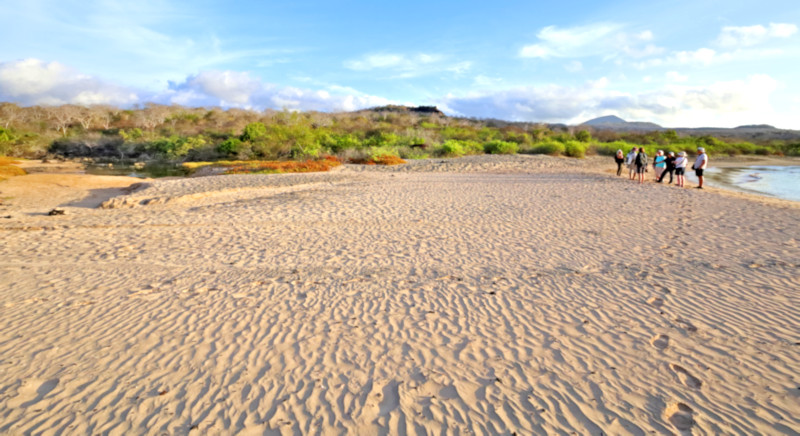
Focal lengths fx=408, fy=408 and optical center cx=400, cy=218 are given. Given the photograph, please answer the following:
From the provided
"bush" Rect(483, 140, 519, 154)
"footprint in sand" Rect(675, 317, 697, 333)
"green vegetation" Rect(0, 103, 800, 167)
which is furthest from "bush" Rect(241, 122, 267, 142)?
"footprint in sand" Rect(675, 317, 697, 333)

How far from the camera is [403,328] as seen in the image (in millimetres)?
4461

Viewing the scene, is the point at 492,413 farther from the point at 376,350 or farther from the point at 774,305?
the point at 774,305

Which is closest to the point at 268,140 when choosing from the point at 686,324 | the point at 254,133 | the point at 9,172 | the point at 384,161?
the point at 254,133

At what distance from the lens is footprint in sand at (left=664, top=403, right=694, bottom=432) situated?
116 inches

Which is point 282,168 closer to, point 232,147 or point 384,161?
point 384,161

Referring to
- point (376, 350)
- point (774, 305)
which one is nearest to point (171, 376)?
point (376, 350)

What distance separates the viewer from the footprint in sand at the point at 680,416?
9.66 feet

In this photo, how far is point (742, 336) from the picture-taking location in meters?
4.17

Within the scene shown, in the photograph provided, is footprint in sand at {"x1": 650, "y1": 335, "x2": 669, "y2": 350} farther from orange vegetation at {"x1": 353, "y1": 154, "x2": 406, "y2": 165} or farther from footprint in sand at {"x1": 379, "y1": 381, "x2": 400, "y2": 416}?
orange vegetation at {"x1": 353, "y1": 154, "x2": 406, "y2": 165}

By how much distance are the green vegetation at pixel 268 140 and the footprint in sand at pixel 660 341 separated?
23.8 meters

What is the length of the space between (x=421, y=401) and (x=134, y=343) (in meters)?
3.02

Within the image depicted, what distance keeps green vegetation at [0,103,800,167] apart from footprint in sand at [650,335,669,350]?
23.8 metres

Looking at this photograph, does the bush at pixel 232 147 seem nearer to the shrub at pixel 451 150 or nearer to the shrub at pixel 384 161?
the shrub at pixel 384 161

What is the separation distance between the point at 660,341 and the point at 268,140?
100ft
